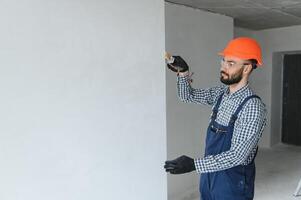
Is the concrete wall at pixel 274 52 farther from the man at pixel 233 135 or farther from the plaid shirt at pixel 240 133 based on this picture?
the plaid shirt at pixel 240 133

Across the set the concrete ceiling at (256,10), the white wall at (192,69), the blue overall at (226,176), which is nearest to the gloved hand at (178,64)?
the blue overall at (226,176)

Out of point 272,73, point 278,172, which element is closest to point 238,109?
point 278,172

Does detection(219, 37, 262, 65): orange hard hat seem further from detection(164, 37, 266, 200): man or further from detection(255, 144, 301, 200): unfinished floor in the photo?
detection(255, 144, 301, 200): unfinished floor

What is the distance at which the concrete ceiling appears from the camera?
3807 mm

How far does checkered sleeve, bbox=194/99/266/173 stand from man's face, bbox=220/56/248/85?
6.4 inches

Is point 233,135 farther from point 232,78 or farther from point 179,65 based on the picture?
point 179,65

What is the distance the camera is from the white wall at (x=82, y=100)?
4.90ft

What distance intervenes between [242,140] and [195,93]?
1.86 ft

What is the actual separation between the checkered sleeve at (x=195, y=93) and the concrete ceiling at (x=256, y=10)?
1.93 meters

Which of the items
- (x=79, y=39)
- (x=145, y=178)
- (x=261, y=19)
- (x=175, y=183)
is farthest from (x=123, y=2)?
(x=261, y=19)

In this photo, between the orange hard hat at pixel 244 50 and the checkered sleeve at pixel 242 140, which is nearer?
the checkered sleeve at pixel 242 140

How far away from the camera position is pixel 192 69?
4.17 m

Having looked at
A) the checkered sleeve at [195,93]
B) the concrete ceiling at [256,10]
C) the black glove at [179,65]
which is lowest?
the checkered sleeve at [195,93]

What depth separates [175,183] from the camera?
4035mm
